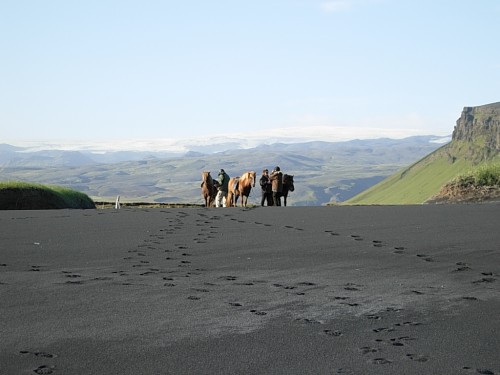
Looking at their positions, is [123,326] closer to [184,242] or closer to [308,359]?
[308,359]

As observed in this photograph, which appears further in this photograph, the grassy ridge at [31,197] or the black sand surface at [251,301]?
the grassy ridge at [31,197]

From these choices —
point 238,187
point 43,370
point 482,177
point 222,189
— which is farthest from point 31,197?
point 43,370

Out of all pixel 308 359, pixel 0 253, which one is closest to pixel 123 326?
pixel 308 359

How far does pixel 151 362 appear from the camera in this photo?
780cm

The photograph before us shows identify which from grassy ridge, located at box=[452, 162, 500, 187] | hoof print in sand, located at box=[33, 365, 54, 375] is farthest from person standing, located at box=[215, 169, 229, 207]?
hoof print in sand, located at box=[33, 365, 54, 375]

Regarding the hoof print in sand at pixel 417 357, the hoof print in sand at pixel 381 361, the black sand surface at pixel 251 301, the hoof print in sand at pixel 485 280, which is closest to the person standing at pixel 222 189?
the black sand surface at pixel 251 301

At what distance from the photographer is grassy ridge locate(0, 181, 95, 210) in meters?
38.5

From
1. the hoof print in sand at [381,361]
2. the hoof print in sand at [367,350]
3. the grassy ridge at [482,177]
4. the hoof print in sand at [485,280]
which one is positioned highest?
the grassy ridge at [482,177]

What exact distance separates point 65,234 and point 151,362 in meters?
12.6

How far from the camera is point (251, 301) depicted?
10969mm

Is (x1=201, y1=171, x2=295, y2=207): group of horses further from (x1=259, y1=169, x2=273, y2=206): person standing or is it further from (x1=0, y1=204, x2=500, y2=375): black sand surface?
(x1=0, y1=204, x2=500, y2=375): black sand surface

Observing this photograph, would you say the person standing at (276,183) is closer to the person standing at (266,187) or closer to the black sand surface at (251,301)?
the person standing at (266,187)

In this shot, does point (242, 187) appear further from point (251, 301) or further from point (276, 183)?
point (251, 301)

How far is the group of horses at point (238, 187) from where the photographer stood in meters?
37.5
